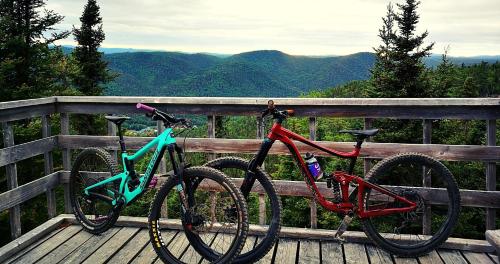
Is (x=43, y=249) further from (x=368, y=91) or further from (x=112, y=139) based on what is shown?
(x=368, y=91)

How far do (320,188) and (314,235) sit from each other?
0.44 meters

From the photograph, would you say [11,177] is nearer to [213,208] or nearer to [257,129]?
[213,208]

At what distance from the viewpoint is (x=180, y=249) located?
3885 mm

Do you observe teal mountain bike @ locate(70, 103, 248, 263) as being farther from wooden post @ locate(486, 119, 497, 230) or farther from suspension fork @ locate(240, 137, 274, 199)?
wooden post @ locate(486, 119, 497, 230)

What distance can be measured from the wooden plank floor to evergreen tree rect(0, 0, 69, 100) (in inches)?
1007

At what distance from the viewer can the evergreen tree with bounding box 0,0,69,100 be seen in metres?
27.3

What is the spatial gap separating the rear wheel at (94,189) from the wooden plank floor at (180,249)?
0.16 m

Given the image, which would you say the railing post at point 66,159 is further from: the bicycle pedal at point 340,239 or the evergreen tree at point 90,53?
the evergreen tree at point 90,53

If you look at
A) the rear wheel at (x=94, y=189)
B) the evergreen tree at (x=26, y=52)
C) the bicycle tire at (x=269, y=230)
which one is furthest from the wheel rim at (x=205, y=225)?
the evergreen tree at (x=26, y=52)

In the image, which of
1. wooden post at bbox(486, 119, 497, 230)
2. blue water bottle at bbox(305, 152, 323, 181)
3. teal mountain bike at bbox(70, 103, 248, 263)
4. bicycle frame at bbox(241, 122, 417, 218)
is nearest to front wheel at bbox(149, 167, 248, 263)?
teal mountain bike at bbox(70, 103, 248, 263)

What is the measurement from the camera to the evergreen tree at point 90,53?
132 ft

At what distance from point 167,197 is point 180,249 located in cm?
46

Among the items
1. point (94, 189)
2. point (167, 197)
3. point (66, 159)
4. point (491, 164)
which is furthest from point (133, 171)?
point (491, 164)

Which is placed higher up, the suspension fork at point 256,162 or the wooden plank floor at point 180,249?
the suspension fork at point 256,162
